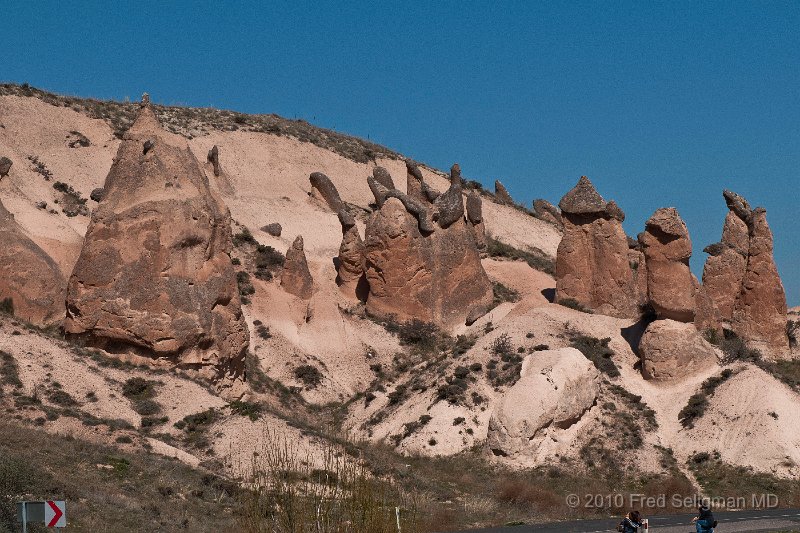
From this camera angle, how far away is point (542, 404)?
1471 inches

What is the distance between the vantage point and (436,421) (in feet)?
126

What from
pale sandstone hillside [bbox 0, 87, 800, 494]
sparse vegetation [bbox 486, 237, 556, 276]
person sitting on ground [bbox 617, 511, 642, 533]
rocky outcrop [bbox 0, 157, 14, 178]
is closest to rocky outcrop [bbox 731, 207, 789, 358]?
pale sandstone hillside [bbox 0, 87, 800, 494]

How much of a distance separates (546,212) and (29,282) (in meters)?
39.1

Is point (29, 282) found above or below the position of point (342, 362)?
above

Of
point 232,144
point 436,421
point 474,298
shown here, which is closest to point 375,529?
point 436,421

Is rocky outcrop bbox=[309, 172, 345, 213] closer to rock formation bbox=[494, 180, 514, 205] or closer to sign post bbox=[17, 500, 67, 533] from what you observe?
rock formation bbox=[494, 180, 514, 205]

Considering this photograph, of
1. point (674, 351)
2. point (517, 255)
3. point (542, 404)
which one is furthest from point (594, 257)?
point (517, 255)

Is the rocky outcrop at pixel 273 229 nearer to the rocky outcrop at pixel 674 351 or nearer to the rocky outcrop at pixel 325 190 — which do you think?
the rocky outcrop at pixel 325 190

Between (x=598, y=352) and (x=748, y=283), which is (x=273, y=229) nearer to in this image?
(x=598, y=352)

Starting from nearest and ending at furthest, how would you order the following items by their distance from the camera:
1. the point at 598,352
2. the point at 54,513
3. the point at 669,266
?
1. the point at 54,513
2. the point at 669,266
3. the point at 598,352

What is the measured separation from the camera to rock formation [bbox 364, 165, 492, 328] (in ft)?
158

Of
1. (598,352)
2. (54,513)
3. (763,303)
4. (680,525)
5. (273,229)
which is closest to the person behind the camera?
(54,513)

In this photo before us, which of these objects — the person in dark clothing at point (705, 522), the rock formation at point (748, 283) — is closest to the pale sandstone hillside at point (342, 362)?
the rock formation at point (748, 283)

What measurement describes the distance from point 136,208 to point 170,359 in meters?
4.83
